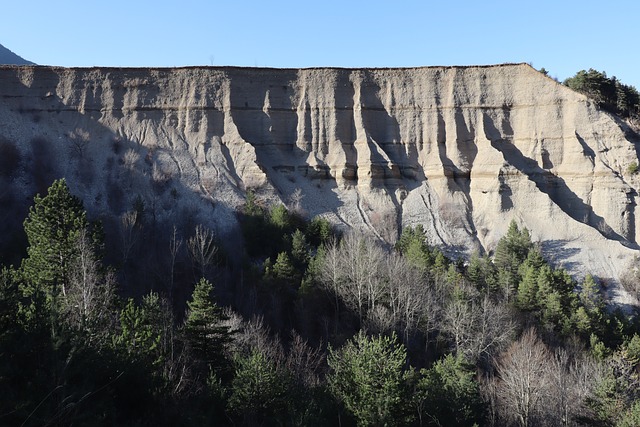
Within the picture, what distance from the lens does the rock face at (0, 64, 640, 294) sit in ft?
124

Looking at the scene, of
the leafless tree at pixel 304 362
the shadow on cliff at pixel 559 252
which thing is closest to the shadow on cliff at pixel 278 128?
the shadow on cliff at pixel 559 252

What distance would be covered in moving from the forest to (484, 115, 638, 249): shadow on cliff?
25.3 ft

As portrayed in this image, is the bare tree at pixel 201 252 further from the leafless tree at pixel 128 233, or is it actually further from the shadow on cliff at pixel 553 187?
the shadow on cliff at pixel 553 187

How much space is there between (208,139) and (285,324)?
2166 centimetres

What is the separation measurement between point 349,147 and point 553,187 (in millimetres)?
→ 16839

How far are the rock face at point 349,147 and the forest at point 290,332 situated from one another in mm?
4352

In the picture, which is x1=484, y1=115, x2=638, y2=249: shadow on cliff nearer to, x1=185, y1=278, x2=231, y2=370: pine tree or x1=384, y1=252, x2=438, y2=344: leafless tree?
x1=384, y1=252, x2=438, y2=344: leafless tree

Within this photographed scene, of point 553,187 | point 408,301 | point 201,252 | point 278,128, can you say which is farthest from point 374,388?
point 553,187

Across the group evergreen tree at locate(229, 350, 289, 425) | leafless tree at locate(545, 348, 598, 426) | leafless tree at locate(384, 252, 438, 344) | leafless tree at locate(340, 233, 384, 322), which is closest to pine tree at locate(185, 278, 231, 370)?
evergreen tree at locate(229, 350, 289, 425)

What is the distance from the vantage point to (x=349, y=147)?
42.5m

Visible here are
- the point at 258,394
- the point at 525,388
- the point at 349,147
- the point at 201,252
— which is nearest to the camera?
the point at 258,394

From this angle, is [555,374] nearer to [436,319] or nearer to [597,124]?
[436,319]

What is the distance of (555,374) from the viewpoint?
19938 mm

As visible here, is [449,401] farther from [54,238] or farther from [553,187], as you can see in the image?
[553,187]
